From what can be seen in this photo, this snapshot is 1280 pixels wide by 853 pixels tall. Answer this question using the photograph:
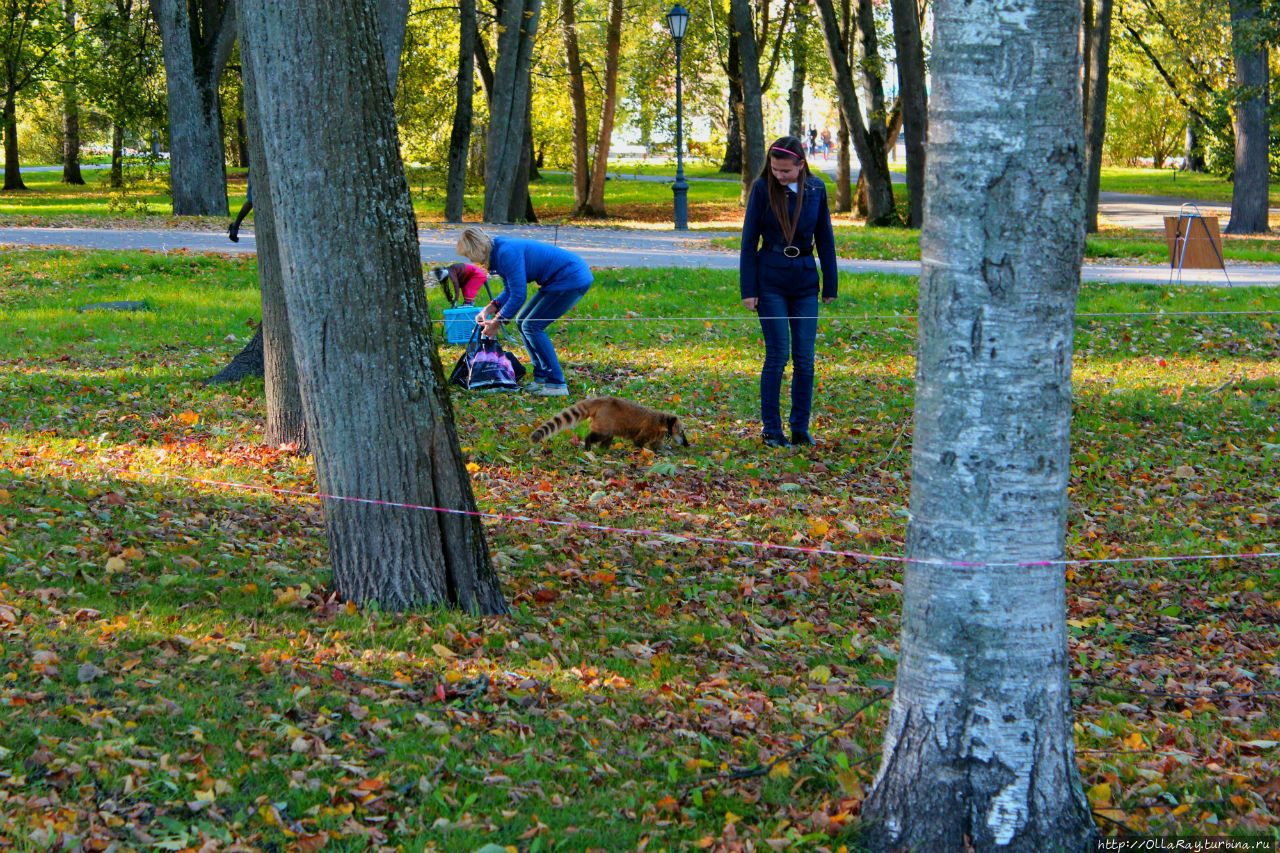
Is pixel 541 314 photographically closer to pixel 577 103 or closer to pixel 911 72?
pixel 911 72

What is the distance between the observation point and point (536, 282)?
30.0ft

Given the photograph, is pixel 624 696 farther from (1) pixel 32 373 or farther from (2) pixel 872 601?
(1) pixel 32 373

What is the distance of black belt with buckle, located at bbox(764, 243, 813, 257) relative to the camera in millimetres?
7547

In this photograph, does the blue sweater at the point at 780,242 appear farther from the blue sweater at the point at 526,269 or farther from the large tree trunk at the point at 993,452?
the large tree trunk at the point at 993,452

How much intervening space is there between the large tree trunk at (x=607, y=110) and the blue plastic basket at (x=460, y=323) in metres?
18.1

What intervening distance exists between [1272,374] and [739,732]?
30.4ft

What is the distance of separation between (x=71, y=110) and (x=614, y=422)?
117ft

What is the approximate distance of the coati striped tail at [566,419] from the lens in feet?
26.1

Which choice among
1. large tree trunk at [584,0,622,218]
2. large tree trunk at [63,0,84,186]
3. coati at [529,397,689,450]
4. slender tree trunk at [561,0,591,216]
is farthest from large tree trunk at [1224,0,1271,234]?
large tree trunk at [63,0,84,186]

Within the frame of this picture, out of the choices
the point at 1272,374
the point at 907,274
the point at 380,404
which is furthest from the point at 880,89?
the point at 380,404

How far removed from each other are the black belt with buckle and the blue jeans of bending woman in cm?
28

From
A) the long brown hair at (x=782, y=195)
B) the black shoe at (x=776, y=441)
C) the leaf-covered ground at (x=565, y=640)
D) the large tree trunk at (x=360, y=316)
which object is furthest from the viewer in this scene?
the black shoe at (x=776, y=441)

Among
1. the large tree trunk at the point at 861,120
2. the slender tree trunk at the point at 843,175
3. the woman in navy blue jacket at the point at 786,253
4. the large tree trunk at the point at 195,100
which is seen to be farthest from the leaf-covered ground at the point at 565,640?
the slender tree trunk at the point at 843,175

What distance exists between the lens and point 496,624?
4.95 m
